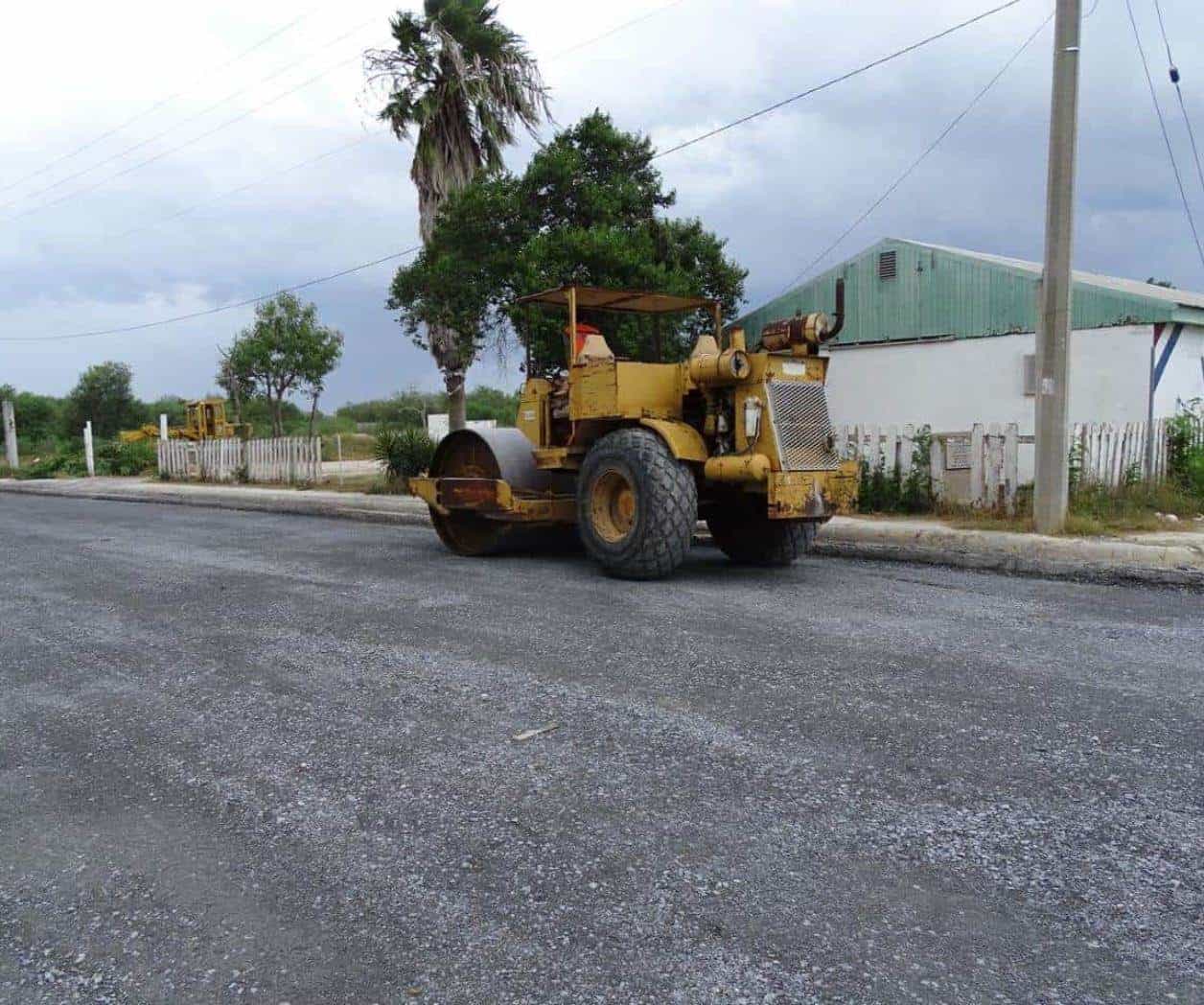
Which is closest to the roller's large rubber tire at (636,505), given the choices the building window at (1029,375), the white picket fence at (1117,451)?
the white picket fence at (1117,451)

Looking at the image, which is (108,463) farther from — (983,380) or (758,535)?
(758,535)

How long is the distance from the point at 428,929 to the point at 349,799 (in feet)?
3.31

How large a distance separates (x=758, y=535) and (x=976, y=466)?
3.80 m

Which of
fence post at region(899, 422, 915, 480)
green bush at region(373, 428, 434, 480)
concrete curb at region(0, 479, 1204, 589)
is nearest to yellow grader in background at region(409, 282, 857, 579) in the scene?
concrete curb at region(0, 479, 1204, 589)

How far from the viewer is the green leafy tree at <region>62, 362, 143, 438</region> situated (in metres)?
54.0

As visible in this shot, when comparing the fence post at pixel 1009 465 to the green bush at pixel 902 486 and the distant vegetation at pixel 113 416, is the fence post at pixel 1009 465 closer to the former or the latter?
the green bush at pixel 902 486

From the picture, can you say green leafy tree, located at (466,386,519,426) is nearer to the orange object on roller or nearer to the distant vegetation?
the distant vegetation

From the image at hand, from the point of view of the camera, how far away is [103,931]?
2789 mm

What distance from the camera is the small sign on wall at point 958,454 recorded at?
1182 cm

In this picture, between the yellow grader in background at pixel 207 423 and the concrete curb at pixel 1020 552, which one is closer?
the concrete curb at pixel 1020 552

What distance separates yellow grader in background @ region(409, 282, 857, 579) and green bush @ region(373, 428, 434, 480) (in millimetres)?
9211

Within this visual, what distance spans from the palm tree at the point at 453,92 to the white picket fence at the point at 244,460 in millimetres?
5126

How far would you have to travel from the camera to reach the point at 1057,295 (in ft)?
33.3

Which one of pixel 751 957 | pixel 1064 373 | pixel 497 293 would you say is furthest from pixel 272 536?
pixel 751 957
